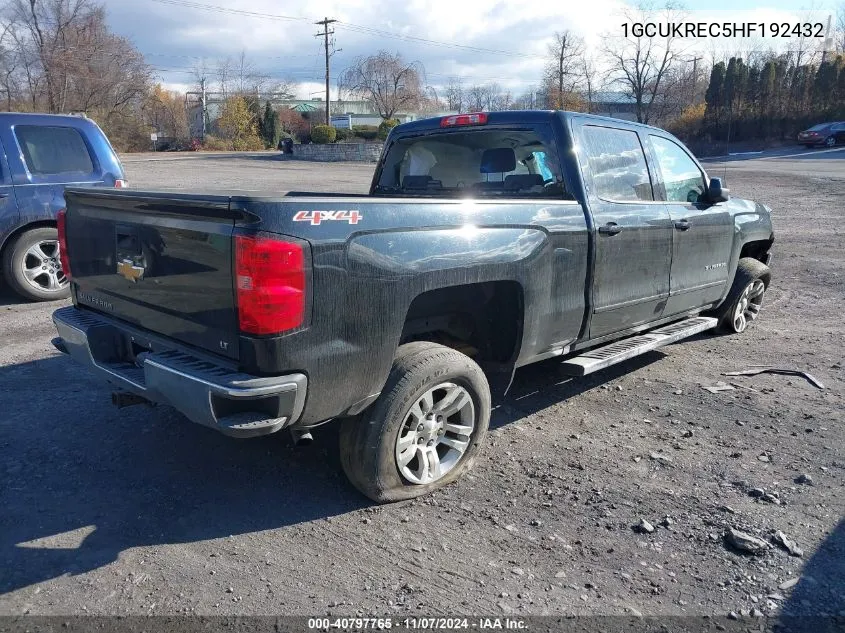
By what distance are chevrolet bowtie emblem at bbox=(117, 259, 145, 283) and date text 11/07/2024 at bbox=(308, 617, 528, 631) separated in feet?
6.03

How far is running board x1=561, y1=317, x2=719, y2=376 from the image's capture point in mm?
4309

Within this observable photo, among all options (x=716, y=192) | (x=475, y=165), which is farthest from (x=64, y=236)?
(x=716, y=192)

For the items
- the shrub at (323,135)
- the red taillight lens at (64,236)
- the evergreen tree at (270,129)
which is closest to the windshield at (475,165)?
the red taillight lens at (64,236)

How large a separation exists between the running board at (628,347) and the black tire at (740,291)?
0.84 metres

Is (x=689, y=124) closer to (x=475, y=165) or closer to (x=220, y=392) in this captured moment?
(x=475, y=165)

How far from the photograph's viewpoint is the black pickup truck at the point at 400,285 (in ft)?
9.34

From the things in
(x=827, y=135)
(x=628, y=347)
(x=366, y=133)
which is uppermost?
(x=366, y=133)

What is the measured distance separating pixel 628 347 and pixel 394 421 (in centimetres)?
218

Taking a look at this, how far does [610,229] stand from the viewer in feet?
14.2

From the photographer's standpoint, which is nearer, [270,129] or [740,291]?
[740,291]

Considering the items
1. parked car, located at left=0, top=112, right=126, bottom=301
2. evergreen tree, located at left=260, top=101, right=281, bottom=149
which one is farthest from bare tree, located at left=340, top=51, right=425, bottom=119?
parked car, located at left=0, top=112, right=126, bottom=301

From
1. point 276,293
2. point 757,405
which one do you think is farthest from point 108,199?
point 757,405

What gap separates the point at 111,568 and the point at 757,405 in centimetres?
420

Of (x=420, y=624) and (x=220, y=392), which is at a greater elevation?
(x=220, y=392)
